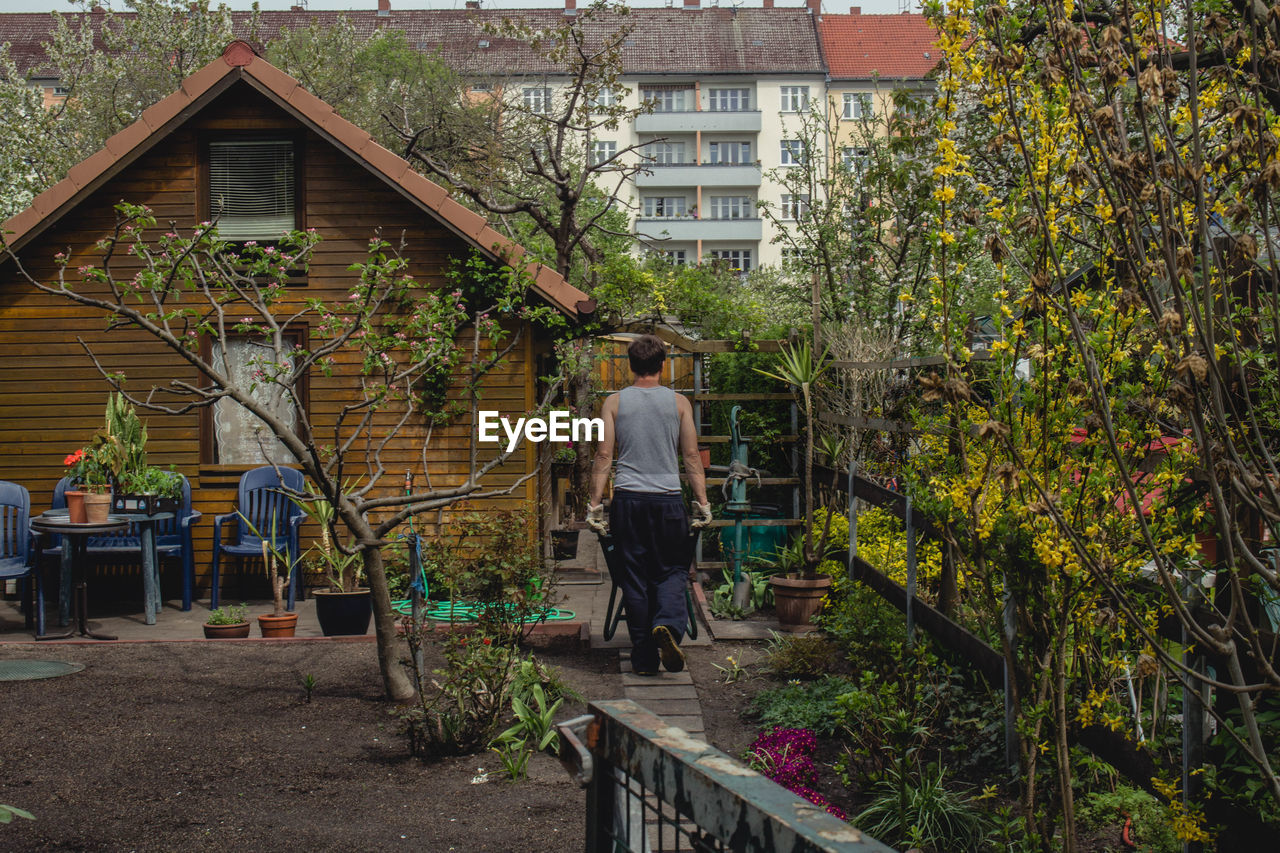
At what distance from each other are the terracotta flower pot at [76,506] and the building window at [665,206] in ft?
167

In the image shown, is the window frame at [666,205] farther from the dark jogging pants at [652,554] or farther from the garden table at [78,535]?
the dark jogging pants at [652,554]

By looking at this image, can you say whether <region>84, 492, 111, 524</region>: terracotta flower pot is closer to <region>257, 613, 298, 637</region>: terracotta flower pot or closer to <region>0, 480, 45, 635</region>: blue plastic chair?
<region>0, 480, 45, 635</region>: blue plastic chair

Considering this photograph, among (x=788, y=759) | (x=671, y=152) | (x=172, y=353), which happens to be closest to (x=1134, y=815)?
(x=788, y=759)

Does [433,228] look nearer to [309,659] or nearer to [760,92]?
[309,659]

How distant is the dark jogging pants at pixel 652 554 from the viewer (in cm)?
644

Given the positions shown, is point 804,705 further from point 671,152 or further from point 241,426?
point 671,152

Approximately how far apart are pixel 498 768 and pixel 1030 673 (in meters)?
2.59

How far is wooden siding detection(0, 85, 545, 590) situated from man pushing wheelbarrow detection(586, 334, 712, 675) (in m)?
4.22

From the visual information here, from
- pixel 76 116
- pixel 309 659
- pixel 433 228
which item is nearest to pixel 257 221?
pixel 433 228

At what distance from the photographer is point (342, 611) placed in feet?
27.3

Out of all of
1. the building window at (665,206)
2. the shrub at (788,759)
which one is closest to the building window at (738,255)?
the building window at (665,206)

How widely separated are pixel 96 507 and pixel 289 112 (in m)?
4.02

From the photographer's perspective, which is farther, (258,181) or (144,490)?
(258,181)

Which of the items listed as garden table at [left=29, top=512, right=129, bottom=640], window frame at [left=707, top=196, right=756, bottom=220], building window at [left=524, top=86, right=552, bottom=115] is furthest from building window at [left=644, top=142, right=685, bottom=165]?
garden table at [left=29, top=512, right=129, bottom=640]
